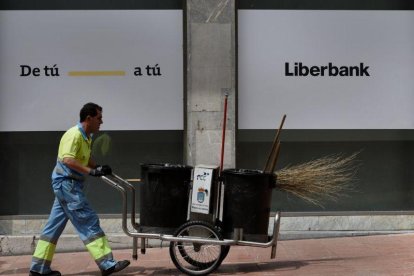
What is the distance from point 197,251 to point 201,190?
68cm

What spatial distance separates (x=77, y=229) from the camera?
18.5 ft

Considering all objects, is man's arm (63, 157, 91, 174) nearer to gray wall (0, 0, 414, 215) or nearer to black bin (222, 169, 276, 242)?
black bin (222, 169, 276, 242)

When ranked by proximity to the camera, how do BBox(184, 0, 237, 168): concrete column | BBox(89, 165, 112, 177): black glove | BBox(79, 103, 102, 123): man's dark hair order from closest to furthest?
BBox(89, 165, 112, 177): black glove → BBox(79, 103, 102, 123): man's dark hair → BBox(184, 0, 237, 168): concrete column

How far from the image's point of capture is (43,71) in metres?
7.84

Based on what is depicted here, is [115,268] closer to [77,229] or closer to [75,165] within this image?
[77,229]

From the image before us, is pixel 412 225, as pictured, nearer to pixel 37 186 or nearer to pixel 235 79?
pixel 235 79

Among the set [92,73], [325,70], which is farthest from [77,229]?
[325,70]

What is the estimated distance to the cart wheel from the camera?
5.74 meters

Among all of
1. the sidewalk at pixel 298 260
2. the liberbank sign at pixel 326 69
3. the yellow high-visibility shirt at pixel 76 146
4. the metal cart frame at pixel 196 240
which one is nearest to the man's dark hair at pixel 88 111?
the yellow high-visibility shirt at pixel 76 146

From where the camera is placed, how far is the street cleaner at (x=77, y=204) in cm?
558

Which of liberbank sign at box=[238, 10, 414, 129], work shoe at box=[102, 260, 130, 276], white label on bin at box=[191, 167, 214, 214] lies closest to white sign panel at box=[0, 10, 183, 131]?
liberbank sign at box=[238, 10, 414, 129]

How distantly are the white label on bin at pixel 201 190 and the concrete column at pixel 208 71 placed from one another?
1953 millimetres

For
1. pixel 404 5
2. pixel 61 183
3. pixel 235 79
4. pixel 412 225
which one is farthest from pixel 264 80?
pixel 61 183

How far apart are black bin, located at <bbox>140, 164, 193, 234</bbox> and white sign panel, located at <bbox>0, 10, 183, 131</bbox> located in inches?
86.5
